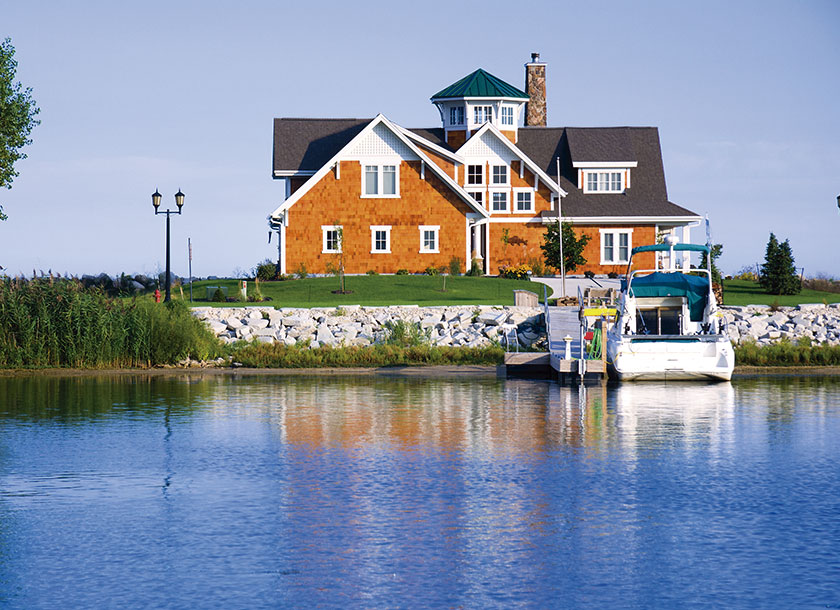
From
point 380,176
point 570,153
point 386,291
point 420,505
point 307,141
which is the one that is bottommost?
point 420,505

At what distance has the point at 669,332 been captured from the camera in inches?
1297

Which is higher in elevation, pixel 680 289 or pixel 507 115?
pixel 507 115

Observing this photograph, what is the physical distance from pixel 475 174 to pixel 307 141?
9283 millimetres

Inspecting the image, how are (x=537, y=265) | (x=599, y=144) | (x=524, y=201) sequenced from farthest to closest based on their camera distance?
(x=599, y=144) < (x=524, y=201) < (x=537, y=265)

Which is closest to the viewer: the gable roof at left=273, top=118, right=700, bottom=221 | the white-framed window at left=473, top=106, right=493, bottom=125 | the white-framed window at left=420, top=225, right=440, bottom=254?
the white-framed window at left=420, top=225, right=440, bottom=254

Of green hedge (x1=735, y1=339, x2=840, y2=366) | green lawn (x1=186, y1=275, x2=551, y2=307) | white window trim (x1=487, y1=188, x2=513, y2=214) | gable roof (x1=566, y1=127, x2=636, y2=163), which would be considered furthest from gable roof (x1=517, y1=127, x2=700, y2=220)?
green hedge (x1=735, y1=339, x2=840, y2=366)

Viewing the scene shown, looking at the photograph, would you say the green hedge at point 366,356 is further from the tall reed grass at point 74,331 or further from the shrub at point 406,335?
the tall reed grass at point 74,331

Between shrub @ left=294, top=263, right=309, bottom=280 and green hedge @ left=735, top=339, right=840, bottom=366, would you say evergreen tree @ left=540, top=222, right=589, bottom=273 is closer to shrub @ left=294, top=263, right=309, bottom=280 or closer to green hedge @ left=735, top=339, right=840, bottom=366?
shrub @ left=294, top=263, right=309, bottom=280

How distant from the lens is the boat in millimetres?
28750

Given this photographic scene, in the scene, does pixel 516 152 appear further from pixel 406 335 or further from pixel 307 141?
pixel 406 335

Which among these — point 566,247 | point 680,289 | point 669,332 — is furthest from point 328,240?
point 680,289

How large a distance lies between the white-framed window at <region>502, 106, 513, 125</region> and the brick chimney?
19.9 ft

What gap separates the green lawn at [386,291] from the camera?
→ 43.5 meters

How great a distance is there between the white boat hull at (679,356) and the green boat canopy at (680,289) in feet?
10.2
